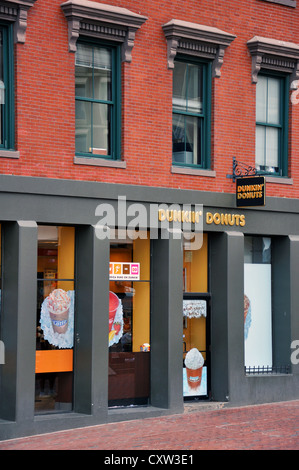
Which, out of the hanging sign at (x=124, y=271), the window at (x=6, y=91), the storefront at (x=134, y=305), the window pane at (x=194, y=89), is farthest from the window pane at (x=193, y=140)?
the window at (x=6, y=91)

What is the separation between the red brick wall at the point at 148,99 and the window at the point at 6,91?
139mm

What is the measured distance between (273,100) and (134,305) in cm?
557

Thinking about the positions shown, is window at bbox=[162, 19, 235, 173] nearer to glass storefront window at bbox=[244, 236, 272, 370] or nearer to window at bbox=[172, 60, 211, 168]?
window at bbox=[172, 60, 211, 168]

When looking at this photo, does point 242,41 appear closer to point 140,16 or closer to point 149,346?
point 140,16

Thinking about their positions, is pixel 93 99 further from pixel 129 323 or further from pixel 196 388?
pixel 196 388

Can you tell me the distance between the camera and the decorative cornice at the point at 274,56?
1845 centimetres

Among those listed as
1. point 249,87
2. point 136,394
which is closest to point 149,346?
point 136,394

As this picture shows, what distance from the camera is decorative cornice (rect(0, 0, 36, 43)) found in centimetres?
1481

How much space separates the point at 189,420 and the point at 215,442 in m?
2.17

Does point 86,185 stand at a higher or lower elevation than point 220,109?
lower

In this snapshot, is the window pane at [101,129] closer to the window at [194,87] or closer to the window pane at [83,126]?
the window pane at [83,126]

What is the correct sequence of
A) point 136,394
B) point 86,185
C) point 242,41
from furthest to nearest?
1. point 242,41
2. point 136,394
3. point 86,185

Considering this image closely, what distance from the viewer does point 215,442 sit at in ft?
46.3

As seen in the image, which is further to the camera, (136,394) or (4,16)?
(136,394)
